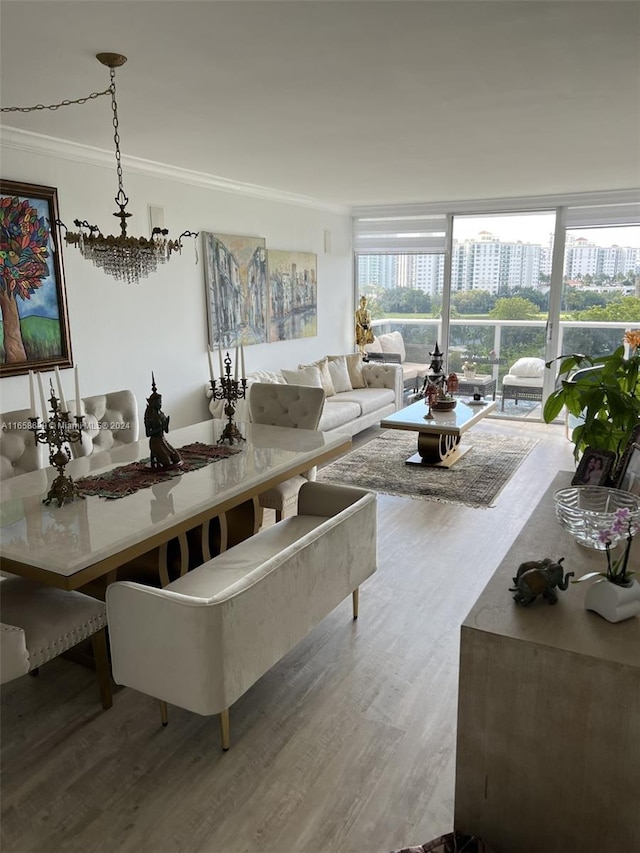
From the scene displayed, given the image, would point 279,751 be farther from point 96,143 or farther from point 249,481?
point 96,143

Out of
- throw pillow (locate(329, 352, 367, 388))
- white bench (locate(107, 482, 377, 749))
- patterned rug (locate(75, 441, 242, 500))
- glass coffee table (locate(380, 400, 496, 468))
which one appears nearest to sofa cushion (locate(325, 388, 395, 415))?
throw pillow (locate(329, 352, 367, 388))

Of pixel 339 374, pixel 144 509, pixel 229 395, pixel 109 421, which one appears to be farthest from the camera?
pixel 339 374

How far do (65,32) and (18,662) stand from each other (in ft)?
7.12

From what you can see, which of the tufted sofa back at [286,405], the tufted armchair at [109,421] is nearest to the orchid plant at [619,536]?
the tufted sofa back at [286,405]

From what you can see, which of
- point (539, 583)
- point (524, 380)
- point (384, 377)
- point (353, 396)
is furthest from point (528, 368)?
point (539, 583)

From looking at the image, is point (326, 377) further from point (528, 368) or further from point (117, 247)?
point (117, 247)

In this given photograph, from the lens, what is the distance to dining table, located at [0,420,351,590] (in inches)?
79.0

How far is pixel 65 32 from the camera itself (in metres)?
2.28

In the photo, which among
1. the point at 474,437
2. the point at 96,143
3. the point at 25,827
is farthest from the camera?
the point at 474,437

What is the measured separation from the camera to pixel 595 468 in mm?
2266

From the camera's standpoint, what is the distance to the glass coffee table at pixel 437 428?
5.29 meters

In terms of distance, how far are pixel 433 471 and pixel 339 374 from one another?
2.03 m

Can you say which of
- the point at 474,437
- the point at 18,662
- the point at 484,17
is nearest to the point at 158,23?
the point at 484,17

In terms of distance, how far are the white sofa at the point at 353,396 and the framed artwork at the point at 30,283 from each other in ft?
5.16
